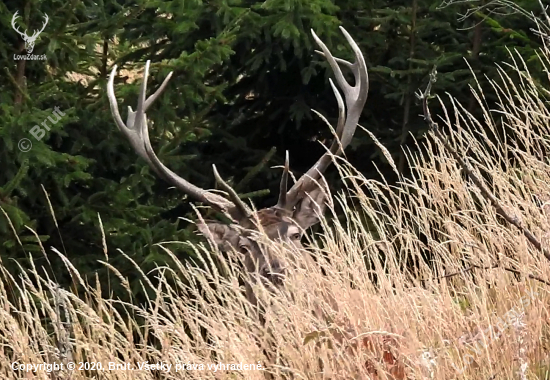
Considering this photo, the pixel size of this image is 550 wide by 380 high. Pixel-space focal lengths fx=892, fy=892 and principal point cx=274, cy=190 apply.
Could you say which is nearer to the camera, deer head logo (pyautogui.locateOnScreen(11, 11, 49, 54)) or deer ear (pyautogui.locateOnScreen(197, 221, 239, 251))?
deer ear (pyautogui.locateOnScreen(197, 221, 239, 251))

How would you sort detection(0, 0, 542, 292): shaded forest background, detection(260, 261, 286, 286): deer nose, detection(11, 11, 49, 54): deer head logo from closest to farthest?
detection(260, 261, 286, 286): deer nose → detection(0, 0, 542, 292): shaded forest background → detection(11, 11, 49, 54): deer head logo

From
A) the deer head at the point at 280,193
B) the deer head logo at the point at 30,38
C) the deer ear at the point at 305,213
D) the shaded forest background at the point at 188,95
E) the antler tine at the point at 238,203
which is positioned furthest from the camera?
the deer head logo at the point at 30,38

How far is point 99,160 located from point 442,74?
2.89 meters

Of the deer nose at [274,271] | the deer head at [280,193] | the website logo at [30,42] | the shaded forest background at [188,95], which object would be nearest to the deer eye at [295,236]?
the deer head at [280,193]

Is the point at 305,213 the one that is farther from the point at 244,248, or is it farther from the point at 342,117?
the point at 342,117

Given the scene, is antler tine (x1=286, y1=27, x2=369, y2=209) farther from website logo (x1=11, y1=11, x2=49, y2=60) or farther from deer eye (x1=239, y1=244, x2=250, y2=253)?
website logo (x1=11, y1=11, x2=49, y2=60)

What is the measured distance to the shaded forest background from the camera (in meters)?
6.32

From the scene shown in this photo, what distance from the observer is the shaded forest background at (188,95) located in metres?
6.32

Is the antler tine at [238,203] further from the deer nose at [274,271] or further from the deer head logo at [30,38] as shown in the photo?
the deer head logo at [30,38]

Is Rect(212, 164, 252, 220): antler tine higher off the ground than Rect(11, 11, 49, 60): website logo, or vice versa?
Rect(11, 11, 49, 60): website logo

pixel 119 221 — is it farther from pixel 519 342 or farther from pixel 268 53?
pixel 519 342

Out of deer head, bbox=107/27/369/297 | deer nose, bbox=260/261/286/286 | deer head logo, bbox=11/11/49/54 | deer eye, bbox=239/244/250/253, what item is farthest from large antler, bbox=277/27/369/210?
deer head logo, bbox=11/11/49/54

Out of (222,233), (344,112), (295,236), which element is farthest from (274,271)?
(344,112)

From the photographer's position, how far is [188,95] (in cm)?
649
